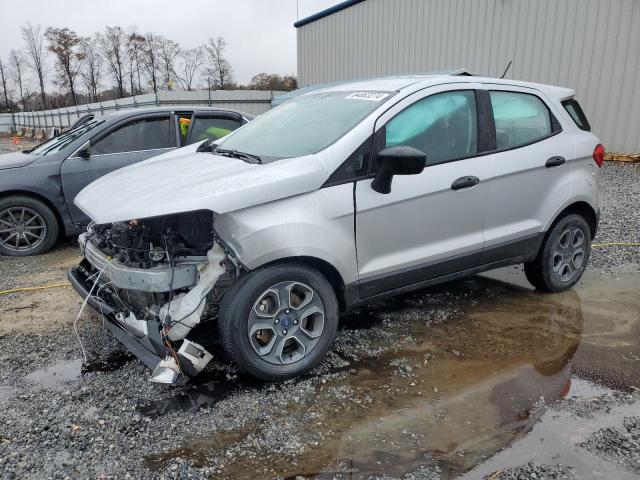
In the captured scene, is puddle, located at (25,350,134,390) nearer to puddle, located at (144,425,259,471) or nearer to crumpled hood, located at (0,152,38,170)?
puddle, located at (144,425,259,471)

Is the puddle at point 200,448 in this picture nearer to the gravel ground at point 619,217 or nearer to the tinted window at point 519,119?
the tinted window at point 519,119

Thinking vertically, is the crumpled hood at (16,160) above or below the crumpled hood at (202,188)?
below

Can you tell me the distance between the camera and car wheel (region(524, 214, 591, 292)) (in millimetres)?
4277

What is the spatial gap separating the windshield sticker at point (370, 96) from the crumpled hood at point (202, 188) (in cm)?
73

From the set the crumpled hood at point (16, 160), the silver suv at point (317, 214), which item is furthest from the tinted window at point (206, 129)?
the silver suv at point (317, 214)

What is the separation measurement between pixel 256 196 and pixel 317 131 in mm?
825

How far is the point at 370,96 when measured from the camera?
3.52 metres

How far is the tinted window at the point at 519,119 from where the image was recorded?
382cm

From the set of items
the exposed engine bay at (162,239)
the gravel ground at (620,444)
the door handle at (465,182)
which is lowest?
the gravel ground at (620,444)

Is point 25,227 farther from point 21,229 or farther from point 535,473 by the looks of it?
point 535,473

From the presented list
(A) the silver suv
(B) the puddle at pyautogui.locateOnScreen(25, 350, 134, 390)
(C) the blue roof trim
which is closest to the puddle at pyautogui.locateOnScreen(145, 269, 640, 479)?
(A) the silver suv

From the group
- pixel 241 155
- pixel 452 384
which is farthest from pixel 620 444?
pixel 241 155

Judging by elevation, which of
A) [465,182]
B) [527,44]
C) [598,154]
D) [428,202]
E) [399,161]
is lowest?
[428,202]

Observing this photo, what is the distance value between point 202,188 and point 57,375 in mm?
1569
